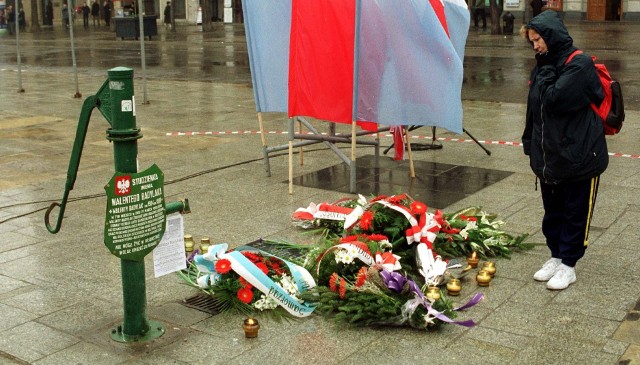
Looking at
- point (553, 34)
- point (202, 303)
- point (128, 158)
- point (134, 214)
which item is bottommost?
point (202, 303)

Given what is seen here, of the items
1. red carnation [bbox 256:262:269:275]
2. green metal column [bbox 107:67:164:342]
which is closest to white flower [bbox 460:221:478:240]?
red carnation [bbox 256:262:269:275]

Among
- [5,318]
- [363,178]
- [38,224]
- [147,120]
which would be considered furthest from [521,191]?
[147,120]

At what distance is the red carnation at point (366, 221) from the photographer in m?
5.84

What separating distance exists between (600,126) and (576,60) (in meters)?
0.44

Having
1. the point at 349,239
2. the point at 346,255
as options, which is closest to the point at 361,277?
the point at 346,255

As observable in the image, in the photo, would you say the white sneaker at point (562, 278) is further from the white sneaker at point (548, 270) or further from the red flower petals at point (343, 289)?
the red flower petals at point (343, 289)

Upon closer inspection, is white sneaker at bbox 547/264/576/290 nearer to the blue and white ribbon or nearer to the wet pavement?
the wet pavement

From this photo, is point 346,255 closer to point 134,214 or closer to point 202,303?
point 202,303

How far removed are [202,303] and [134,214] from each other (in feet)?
3.29

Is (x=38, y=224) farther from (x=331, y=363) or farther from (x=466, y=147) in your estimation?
(x=466, y=147)

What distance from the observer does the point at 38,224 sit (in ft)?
23.4

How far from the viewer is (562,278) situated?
5.44 meters

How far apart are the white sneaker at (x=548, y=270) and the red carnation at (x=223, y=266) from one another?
1981 millimetres

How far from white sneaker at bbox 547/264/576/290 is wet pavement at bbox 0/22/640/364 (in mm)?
65
